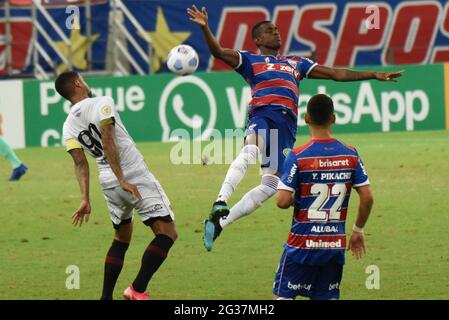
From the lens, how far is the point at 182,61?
12922mm

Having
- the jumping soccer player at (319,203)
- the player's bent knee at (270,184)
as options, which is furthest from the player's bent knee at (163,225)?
the jumping soccer player at (319,203)

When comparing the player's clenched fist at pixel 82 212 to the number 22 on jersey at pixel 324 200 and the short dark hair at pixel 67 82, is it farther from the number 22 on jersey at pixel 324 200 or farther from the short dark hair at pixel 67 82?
the number 22 on jersey at pixel 324 200

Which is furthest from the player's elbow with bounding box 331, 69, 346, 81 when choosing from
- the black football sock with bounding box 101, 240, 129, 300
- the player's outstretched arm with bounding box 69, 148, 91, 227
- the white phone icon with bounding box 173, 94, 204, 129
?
the white phone icon with bounding box 173, 94, 204, 129

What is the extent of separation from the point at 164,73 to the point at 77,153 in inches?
633

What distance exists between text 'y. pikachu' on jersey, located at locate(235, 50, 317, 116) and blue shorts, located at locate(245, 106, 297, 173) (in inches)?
3.4

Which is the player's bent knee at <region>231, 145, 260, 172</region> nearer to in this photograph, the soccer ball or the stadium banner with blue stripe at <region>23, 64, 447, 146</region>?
the soccer ball

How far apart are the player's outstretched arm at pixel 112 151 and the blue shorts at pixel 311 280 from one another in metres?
2.00

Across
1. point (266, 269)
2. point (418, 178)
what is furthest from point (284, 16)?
point (266, 269)

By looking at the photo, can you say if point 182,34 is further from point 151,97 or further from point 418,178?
point 418,178

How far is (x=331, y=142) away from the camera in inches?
351

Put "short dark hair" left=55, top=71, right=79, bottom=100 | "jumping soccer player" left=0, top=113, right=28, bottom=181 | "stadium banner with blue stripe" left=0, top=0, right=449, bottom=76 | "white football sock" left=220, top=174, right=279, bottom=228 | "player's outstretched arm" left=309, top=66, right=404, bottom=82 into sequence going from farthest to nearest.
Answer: "stadium banner with blue stripe" left=0, top=0, right=449, bottom=76 → "jumping soccer player" left=0, top=113, right=28, bottom=181 → "player's outstretched arm" left=309, top=66, right=404, bottom=82 → "white football sock" left=220, top=174, right=279, bottom=228 → "short dark hair" left=55, top=71, right=79, bottom=100

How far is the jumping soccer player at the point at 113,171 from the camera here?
34.6 feet

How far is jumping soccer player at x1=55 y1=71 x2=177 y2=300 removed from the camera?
34.6 ft

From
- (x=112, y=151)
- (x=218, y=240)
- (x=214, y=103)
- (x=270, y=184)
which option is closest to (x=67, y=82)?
(x=112, y=151)
